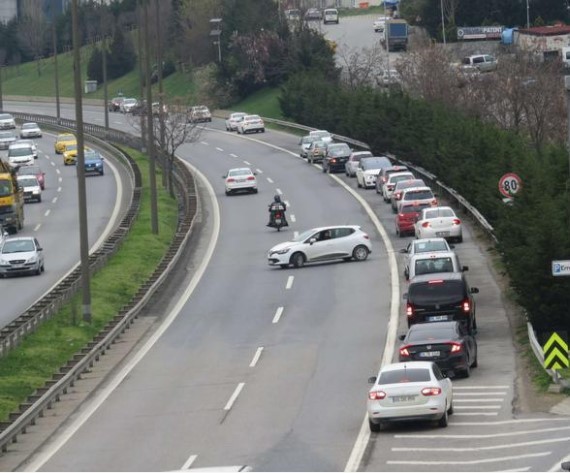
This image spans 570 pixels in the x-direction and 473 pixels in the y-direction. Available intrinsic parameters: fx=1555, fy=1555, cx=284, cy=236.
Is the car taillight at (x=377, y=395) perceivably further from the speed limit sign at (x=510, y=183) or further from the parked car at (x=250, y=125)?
the parked car at (x=250, y=125)

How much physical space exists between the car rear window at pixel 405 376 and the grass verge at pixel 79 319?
8238 millimetres

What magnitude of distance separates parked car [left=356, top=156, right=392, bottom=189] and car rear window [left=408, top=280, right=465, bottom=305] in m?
34.3

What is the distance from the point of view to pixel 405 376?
91.1 ft

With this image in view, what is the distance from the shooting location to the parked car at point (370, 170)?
72.9 metres

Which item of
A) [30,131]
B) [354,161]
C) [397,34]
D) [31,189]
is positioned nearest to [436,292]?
[354,161]

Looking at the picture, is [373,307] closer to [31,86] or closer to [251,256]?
[251,256]

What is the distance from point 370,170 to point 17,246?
22.9 m

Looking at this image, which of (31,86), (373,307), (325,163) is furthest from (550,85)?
(31,86)

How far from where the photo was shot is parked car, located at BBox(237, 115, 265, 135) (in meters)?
107

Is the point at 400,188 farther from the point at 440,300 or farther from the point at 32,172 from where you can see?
the point at 32,172

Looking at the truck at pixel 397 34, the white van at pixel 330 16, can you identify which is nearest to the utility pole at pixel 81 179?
the truck at pixel 397 34

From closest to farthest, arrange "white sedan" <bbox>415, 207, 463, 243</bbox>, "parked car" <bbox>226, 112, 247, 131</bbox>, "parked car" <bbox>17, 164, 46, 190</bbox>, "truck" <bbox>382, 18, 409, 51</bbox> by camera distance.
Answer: "white sedan" <bbox>415, 207, 463, 243</bbox> < "parked car" <bbox>17, 164, 46, 190</bbox> < "parked car" <bbox>226, 112, 247, 131</bbox> < "truck" <bbox>382, 18, 409, 51</bbox>

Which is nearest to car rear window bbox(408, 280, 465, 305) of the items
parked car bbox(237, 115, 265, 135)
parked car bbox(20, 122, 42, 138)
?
parked car bbox(237, 115, 265, 135)

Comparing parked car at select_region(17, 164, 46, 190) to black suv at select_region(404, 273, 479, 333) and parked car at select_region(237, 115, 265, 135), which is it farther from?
black suv at select_region(404, 273, 479, 333)
